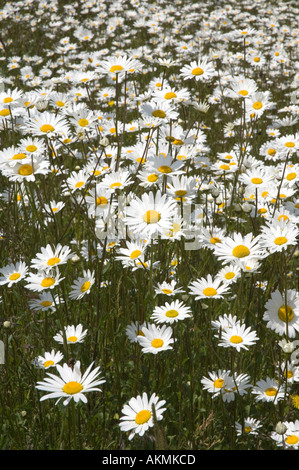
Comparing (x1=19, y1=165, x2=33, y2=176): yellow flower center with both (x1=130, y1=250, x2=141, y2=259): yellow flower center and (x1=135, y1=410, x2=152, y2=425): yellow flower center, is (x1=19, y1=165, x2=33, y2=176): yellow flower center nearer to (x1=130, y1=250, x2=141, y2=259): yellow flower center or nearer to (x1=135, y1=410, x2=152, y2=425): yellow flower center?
(x1=130, y1=250, x2=141, y2=259): yellow flower center

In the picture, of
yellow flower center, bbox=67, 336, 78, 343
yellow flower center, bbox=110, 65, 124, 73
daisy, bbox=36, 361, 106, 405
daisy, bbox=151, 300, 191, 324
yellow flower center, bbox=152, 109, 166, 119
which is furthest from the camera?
yellow flower center, bbox=110, 65, 124, 73

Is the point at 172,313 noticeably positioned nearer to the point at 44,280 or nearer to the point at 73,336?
the point at 73,336

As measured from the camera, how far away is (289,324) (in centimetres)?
198

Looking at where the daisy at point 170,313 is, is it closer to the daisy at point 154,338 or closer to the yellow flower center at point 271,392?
the daisy at point 154,338

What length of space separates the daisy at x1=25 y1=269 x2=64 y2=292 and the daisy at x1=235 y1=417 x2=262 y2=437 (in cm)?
103

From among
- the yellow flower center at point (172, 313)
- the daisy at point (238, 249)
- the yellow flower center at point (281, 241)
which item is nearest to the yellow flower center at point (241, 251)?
the daisy at point (238, 249)

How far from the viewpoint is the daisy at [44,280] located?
216 centimetres

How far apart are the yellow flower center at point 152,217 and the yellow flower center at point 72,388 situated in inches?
31.3

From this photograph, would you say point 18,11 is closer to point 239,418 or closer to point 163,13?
point 163,13

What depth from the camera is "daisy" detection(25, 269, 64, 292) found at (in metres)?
2.16

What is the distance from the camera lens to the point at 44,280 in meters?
2.22

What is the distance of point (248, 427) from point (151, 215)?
1.02 meters

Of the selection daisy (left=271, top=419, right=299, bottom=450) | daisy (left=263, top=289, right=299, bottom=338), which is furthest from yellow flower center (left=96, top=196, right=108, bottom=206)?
daisy (left=271, top=419, right=299, bottom=450)

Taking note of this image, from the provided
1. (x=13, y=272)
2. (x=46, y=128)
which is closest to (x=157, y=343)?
(x=13, y=272)
